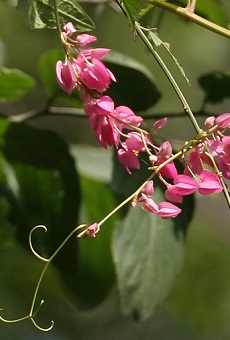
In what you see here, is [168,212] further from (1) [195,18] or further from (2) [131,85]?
(2) [131,85]

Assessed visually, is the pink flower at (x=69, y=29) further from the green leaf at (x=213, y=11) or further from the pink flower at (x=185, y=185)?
the green leaf at (x=213, y=11)

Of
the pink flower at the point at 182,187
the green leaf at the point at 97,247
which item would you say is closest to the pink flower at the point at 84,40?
the pink flower at the point at 182,187

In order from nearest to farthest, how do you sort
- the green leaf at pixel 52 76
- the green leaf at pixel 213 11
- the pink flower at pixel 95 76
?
1. the pink flower at pixel 95 76
2. the green leaf at pixel 213 11
3. the green leaf at pixel 52 76

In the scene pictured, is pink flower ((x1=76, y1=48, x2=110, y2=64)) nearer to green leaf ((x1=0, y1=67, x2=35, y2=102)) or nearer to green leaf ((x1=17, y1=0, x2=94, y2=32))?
green leaf ((x1=17, y1=0, x2=94, y2=32))

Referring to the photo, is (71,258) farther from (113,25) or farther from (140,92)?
(113,25)

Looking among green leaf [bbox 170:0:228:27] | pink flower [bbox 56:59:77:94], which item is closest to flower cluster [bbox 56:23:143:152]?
pink flower [bbox 56:59:77:94]

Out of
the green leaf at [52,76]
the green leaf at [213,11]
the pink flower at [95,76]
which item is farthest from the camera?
the green leaf at [52,76]
